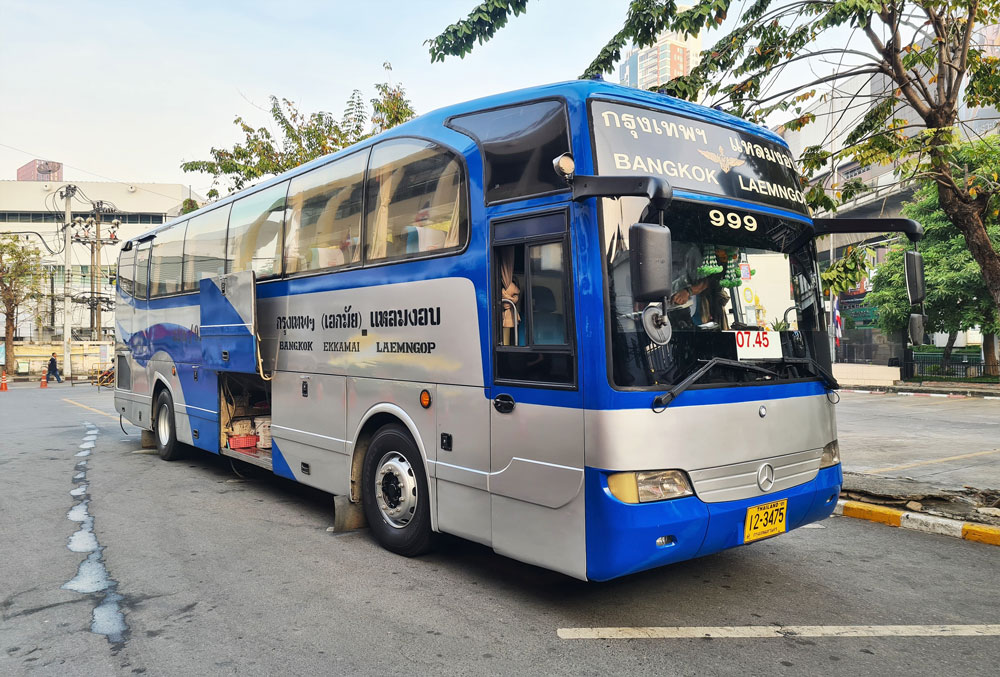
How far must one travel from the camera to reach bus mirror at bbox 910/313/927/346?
196 inches

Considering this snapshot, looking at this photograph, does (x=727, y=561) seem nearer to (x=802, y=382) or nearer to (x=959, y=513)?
(x=802, y=382)

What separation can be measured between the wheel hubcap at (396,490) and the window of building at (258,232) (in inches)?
107

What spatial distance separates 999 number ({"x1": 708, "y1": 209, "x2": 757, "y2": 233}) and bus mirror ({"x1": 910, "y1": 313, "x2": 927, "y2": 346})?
4.34ft

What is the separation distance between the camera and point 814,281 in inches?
206

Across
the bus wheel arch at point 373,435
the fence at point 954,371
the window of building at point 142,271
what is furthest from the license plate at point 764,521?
the fence at point 954,371

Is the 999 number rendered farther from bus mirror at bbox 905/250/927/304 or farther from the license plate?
the license plate

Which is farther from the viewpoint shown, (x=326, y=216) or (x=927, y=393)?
(x=927, y=393)

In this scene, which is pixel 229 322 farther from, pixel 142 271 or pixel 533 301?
pixel 533 301

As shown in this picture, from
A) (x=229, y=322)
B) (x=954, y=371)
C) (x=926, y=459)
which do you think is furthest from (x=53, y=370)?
(x=954, y=371)

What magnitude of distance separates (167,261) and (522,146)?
7513 millimetres

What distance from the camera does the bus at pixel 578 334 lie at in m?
4.11

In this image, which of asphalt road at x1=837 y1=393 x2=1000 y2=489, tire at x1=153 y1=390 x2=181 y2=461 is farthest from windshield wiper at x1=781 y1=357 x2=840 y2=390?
tire at x1=153 y1=390 x2=181 y2=461

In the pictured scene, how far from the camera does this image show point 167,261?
34.2ft

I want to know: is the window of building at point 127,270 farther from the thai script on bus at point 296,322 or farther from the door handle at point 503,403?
the door handle at point 503,403
